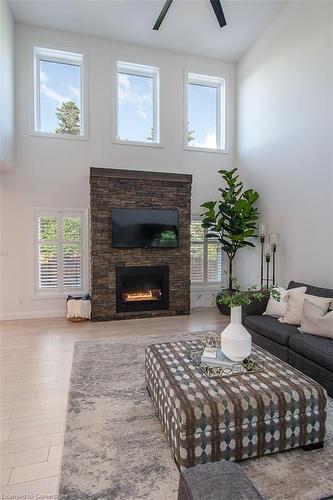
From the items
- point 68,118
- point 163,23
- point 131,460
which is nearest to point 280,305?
point 131,460

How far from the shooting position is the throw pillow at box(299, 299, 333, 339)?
3.21 m

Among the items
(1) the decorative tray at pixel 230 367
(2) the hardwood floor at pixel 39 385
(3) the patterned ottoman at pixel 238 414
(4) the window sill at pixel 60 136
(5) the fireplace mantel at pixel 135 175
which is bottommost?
(2) the hardwood floor at pixel 39 385

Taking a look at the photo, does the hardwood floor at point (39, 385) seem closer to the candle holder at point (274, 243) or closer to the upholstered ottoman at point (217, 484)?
the upholstered ottoman at point (217, 484)

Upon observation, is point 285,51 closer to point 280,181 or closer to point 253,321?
point 280,181

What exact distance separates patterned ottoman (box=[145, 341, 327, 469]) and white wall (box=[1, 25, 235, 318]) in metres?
4.57

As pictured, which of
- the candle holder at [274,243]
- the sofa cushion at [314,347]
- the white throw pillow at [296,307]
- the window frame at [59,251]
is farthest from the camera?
the window frame at [59,251]

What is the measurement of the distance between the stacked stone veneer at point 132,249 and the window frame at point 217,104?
4.08 feet

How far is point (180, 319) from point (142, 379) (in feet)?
8.76

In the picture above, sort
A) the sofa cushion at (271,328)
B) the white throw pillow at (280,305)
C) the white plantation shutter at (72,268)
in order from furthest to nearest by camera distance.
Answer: the white plantation shutter at (72,268) → the white throw pillow at (280,305) → the sofa cushion at (271,328)

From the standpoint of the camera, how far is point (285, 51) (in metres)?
5.39

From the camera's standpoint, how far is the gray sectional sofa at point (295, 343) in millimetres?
2926

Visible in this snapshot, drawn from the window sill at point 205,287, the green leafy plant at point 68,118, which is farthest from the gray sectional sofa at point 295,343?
the green leafy plant at point 68,118

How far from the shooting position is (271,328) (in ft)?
12.2

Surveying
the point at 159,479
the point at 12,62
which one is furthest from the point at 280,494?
the point at 12,62
